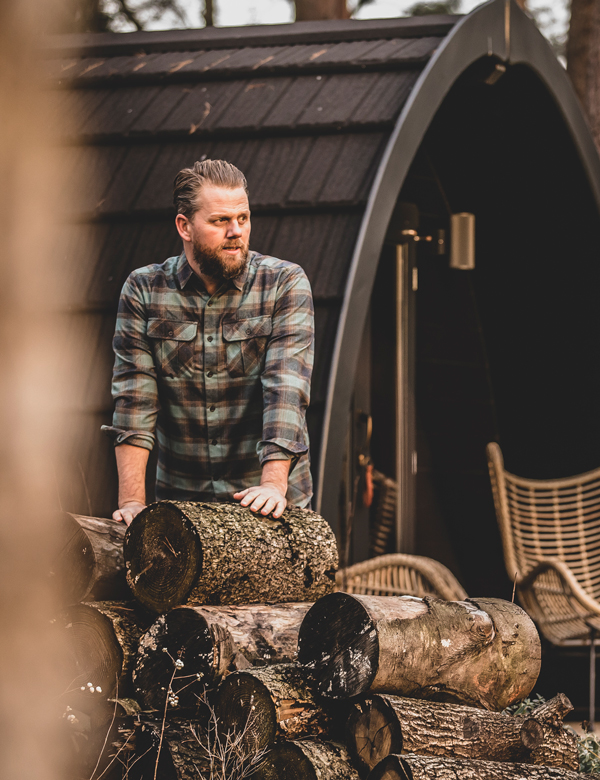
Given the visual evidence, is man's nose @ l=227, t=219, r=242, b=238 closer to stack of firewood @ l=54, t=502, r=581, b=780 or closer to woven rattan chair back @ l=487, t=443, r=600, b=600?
stack of firewood @ l=54, t=502, r=581, b=780

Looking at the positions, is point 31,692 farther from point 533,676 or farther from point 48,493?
point 533,676

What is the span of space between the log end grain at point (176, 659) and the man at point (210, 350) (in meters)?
0.65

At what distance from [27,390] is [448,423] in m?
7.01

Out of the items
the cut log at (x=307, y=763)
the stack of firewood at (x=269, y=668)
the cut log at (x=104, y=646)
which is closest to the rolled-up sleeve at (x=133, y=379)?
the stack of firewood at (x=269, y=668)

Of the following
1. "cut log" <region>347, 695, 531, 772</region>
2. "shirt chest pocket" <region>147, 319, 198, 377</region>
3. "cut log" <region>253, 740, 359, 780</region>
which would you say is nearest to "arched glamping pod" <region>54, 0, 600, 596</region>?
"shirt chest pocket" <region>147, 319, 198, 377</region>

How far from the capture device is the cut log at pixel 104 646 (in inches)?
116

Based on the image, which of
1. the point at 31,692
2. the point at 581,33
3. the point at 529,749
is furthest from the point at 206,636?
the point at 581,33

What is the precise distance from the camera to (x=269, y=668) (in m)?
2.77

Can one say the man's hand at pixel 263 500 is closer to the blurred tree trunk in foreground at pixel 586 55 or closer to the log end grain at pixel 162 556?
the log end grain at pixel 162 556

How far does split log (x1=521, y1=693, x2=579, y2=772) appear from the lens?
112 inches

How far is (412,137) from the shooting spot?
4.90 meters

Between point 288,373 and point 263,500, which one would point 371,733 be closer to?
point 263,500

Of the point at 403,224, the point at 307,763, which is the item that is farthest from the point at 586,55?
the point at 307,763

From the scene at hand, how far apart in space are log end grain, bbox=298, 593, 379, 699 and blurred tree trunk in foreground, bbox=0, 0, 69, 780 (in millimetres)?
1959
